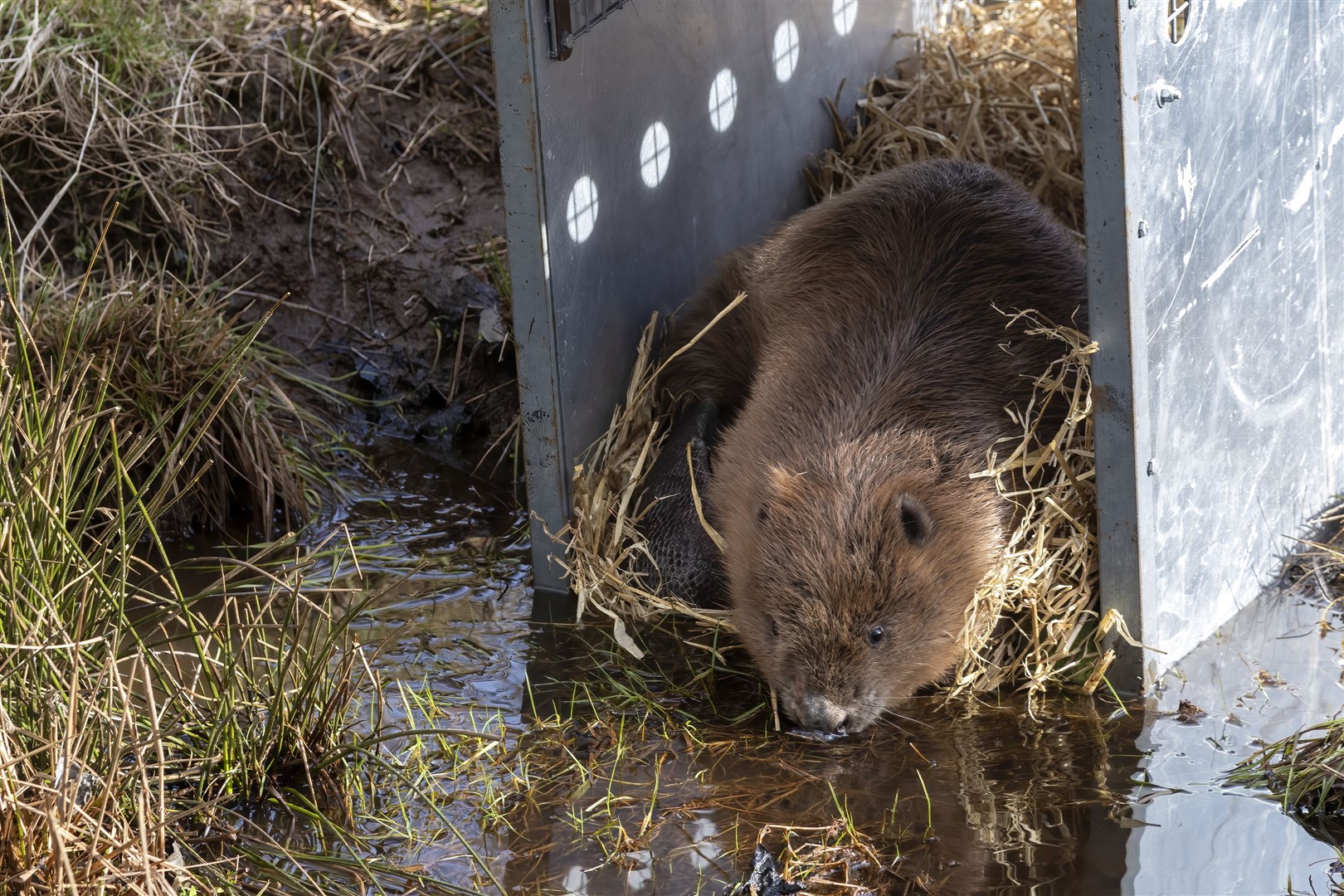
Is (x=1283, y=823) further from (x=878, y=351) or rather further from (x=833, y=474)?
(x=878, y=351)

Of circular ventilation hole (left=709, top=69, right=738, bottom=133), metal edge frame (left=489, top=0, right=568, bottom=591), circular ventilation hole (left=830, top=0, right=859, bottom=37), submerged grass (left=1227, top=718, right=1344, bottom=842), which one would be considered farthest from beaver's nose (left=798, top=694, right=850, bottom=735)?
circular ventilation hole (left=830, top=0, right=859, bottom=37)

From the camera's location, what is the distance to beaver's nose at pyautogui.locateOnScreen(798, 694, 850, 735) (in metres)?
3.77

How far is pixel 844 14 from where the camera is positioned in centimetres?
626

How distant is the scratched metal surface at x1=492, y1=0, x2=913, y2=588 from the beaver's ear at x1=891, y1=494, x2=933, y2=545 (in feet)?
3.96

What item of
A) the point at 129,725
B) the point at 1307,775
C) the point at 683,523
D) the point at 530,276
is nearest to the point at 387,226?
the point at 530,276

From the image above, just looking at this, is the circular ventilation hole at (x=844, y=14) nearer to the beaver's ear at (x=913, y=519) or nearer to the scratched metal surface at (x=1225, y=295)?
the scratched metal surface at (x=1225, y=295)

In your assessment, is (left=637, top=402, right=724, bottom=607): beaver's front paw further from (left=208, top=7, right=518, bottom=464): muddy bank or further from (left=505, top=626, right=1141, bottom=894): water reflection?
(left=208, top=7, right=518, bottom=464): muddy bank

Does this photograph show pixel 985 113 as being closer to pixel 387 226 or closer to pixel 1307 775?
pixel 387 226

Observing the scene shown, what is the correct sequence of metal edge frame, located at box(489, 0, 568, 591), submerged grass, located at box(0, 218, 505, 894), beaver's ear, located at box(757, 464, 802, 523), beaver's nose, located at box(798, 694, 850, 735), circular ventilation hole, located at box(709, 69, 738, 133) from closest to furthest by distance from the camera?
submerged grass, located at box(0, 218, 505, 894), beaver's nose, located at box(798, 694, 850, 735), beaver's ear, located at box(757, 464, 802, 523), metal edge frame, located at box(489, 0, 568, 591), circular ventilation hole, located at box(709, 69, 738, 133)

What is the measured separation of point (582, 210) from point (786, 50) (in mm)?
1626

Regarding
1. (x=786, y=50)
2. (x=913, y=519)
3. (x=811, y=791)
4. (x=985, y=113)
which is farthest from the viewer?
(x=985, y=113)

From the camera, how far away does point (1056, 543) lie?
13.3ft

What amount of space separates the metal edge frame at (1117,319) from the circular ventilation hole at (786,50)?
88.1 inches

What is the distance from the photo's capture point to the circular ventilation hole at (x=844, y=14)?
6.16 metres
